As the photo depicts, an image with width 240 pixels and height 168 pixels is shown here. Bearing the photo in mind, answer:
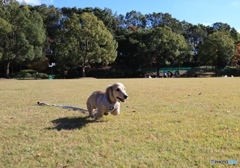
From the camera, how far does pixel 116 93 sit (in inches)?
193

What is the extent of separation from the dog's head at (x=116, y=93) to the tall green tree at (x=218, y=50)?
4255cm

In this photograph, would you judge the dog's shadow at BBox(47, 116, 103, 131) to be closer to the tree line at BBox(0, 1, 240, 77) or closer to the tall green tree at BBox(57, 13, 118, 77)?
the tree line at BBox(0, 1, 240, 77)

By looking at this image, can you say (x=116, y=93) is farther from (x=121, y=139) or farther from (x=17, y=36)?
(x=17, y=36)

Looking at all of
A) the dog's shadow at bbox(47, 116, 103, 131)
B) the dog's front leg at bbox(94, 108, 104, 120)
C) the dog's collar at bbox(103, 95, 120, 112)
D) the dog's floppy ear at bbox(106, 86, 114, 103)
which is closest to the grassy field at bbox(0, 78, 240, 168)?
the dog's shadow at bbox(47, 116, 103, 131)

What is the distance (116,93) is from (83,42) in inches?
1329

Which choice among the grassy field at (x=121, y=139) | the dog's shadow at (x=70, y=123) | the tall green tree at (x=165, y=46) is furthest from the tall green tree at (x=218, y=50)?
the dog's shadow at (x=70, y=123)

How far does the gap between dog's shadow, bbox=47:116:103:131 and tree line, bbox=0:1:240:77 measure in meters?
30.9

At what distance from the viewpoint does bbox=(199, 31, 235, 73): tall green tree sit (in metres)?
44.2

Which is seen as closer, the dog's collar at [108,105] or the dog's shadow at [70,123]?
the dog's shadow at [70,123]

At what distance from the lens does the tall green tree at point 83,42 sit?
3672 centimetres

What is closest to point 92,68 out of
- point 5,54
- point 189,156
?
point 5,54

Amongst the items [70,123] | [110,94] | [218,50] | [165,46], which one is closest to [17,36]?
[165,46]

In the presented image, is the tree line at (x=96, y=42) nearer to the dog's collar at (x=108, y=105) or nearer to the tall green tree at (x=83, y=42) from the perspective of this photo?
the tall green tree at (x=83, y=42)

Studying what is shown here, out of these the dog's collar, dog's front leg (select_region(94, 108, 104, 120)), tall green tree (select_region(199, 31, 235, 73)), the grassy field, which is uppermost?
tall green tree (select_region(199, 31, 235, 73))
